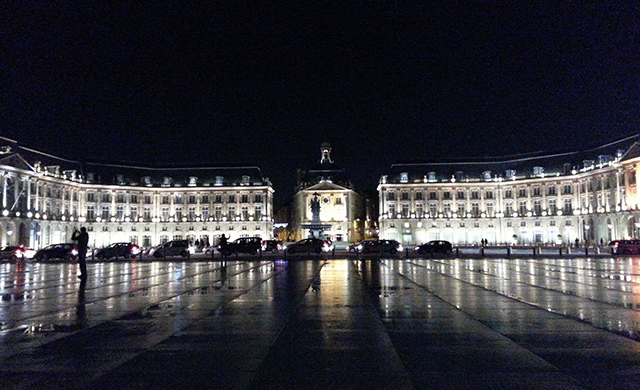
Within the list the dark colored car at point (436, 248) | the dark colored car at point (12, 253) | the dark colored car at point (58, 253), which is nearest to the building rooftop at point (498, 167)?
the dark colored car at point (436, 248)

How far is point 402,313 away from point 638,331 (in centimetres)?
455

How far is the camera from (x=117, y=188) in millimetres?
109188

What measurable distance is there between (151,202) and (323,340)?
110775 mm

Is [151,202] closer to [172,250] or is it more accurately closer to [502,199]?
[172,250]

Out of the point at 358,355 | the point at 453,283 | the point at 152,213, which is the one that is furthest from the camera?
the point at 152,213

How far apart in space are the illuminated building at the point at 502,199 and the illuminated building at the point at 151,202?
3092 cm

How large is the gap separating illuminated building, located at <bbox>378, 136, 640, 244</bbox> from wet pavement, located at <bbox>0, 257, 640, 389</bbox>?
282ft

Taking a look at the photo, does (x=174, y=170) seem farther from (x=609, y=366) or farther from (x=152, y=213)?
(x=609, y=366)

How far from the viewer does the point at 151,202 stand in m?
114

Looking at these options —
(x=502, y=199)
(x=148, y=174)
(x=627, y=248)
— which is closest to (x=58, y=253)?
(x=627, y=248)

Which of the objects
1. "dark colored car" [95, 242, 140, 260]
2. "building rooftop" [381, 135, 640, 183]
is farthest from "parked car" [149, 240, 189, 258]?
"building rooftop" [381, 135, 640, 183]

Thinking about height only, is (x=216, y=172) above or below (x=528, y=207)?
above

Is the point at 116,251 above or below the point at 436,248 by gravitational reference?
above

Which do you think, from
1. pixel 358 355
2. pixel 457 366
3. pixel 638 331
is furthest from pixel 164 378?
pixel 638 331
